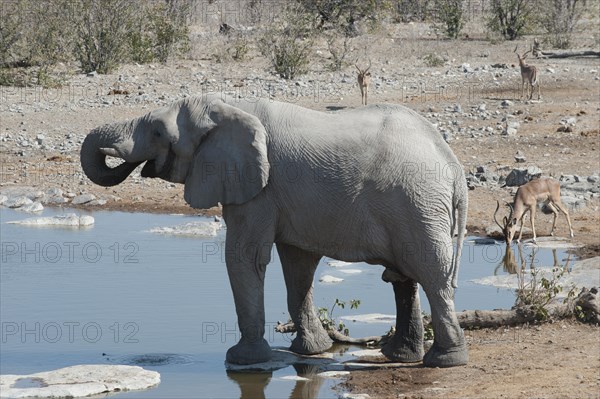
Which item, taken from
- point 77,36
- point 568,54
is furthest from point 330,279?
point 568,54

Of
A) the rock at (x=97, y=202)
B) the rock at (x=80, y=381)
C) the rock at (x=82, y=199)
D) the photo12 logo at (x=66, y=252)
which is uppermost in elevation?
the rock at (x=82, y=199)

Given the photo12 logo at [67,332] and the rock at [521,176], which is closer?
the photo12 logo at [67,332]

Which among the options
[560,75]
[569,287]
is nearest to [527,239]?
[569,287]

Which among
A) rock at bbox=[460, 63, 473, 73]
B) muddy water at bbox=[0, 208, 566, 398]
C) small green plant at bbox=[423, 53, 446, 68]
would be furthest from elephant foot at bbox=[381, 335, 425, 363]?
small green plant at bbox=[423, 53, 446, 68]

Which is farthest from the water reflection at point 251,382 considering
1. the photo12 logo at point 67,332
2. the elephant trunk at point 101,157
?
the elephant trunk at point 101,157

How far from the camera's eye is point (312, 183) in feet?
30.9

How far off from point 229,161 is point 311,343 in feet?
5.51

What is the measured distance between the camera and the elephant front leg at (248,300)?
9555 millimetres

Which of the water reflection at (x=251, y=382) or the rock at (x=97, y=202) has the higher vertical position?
the rock at (x=97, y=202)

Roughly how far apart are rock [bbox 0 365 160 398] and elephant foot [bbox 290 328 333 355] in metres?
1.29

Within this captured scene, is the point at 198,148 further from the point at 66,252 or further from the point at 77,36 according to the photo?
the point at 77,36

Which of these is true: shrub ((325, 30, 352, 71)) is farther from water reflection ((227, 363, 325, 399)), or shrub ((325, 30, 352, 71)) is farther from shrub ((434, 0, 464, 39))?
water reflection ((227, 363, 325, 399))

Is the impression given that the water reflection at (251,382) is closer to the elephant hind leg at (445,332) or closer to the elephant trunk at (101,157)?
the elephant hind leg at (445,332)

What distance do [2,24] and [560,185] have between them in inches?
569
